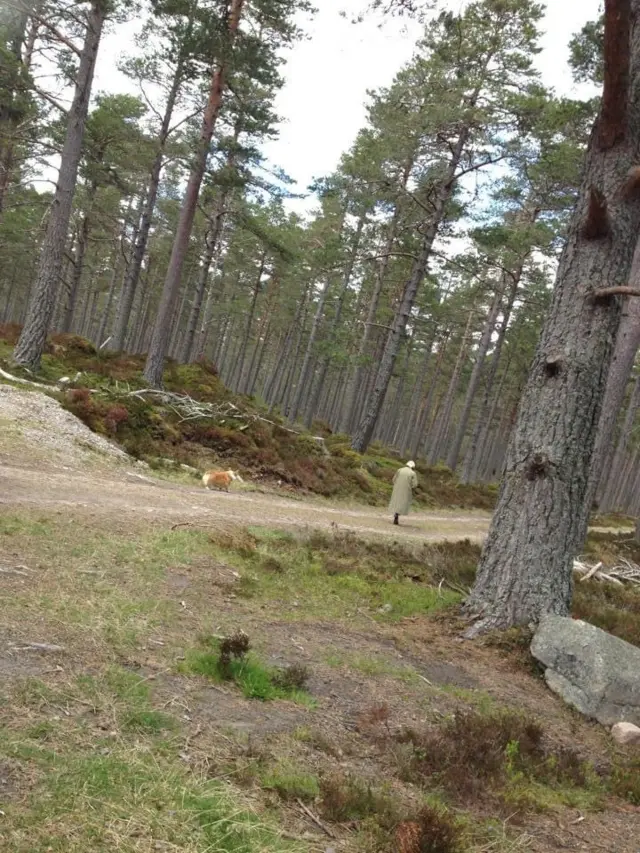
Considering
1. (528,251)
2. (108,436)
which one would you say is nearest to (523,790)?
(108,436)

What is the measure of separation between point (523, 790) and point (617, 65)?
20.3 ft

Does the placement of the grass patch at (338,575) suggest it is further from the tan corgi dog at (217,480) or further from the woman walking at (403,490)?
the woman walking at (403,490)

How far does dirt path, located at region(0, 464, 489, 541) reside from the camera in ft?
25.3

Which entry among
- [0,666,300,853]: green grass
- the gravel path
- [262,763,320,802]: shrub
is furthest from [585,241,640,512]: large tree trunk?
[0,666,300,853]: green grass

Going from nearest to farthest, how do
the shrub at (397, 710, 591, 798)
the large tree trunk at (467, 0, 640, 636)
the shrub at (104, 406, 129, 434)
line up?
the shrub at (397, 710, 591, 798)
the large tree trunk at (467, 0, 640, 636)
the shrub at (104, 406, 129, 434)

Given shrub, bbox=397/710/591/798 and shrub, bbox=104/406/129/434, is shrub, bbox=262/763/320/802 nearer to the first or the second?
shrub, bbox=397/710/591/798

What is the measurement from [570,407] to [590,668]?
8.46 feet

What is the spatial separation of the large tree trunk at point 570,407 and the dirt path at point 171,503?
4468mm

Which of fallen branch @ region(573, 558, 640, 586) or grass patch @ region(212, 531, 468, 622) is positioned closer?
grass patch @ region(212, 531, 468, 622)

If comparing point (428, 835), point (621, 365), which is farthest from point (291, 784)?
point (621, 365)

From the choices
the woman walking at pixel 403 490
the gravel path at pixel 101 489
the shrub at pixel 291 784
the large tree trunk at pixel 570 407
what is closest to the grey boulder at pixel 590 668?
the large tree trunk at pixel 570 407

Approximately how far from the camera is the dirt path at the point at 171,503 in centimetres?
772

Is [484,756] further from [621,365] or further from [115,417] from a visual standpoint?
[621,365]

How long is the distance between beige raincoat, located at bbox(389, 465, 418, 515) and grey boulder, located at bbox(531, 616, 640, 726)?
27.0 feet
